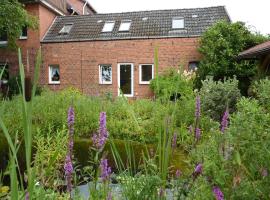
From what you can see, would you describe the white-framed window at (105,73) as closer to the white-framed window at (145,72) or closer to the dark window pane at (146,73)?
the white-framed window at (145,72)

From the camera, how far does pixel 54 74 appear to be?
21.1 meters

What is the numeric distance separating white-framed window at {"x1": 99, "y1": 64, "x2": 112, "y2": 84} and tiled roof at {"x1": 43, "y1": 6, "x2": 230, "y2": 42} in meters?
1.65

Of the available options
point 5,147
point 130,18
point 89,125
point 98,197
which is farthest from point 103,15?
point 98,197

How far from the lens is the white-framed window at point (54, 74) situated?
20953mm

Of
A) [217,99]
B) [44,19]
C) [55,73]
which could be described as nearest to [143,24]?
[55,73]

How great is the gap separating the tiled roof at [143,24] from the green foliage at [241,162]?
59.5 feet

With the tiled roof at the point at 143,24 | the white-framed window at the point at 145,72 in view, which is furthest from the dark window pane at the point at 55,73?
the white-framed window at the point at 145,72

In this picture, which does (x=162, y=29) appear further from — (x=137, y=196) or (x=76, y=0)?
(x=137, y=196)

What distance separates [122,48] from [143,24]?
2143 mm

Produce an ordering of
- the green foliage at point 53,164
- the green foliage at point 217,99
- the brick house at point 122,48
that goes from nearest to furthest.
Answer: the green foliage at point 53,164
the green foliage at point 217,99
the brick house at point 122,48

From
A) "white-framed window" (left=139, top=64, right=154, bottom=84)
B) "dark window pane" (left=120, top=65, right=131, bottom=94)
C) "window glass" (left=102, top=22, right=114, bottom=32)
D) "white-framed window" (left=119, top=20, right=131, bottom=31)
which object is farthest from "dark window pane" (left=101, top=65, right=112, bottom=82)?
"white-framed window" (left=119, top=20, right=131, bottom=31)

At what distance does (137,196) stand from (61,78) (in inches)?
775

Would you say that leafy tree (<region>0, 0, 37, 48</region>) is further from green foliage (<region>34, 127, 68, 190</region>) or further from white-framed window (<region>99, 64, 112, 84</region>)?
green foliage (<region>34, 127, 68, 190</region>)

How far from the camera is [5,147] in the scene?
5.72m
